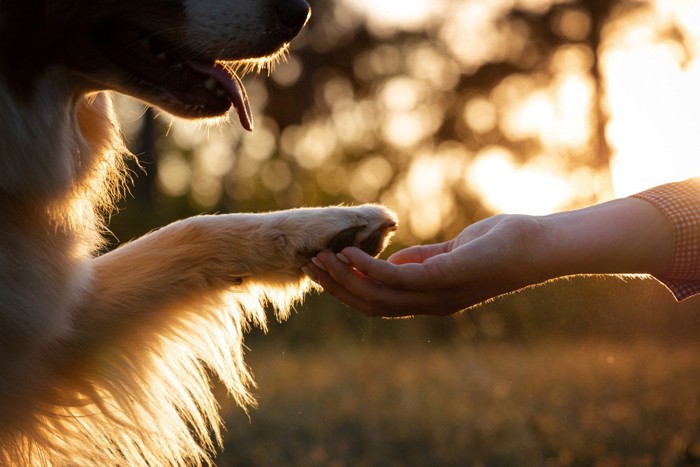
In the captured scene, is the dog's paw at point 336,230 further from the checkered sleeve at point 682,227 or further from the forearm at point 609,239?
the checkered sleeve at point 682,227

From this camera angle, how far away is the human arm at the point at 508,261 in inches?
124

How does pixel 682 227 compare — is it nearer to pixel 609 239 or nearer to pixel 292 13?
pixel 609 239

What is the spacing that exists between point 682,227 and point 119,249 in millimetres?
2353

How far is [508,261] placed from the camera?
3.18 m

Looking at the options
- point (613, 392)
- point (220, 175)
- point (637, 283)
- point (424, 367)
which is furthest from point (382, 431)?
point (220, 175)

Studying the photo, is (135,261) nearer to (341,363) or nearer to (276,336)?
(341,363)

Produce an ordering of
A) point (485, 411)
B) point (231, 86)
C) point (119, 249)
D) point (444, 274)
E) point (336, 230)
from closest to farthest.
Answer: point (444, 274) < point (336, 230) < point (231, 86) < point (119, 249) < point (485, 411)

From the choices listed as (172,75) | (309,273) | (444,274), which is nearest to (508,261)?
(444,274)

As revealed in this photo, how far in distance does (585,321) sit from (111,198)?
6.13 meters

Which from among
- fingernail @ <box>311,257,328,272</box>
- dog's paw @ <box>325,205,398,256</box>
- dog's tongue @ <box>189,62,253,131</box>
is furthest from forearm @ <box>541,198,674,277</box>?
dog's tongue @ <box>189,62,253,131</box>

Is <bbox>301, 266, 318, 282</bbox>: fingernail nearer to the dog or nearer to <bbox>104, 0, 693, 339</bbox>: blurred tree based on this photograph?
the dog

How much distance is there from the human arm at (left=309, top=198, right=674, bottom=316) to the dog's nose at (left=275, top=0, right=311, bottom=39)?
3.07ft

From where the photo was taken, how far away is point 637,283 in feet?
27.2

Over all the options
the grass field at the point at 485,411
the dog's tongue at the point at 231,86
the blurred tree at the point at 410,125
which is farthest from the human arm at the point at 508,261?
the blurred tree at the point at 410,125
